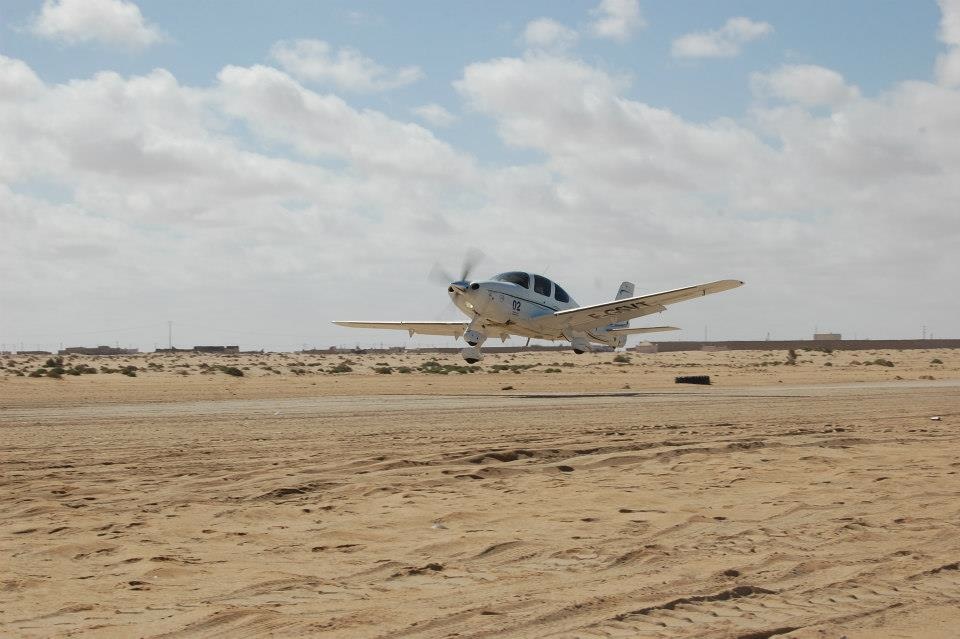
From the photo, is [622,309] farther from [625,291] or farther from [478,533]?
[478,533]

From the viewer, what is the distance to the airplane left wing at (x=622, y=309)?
31294 millimetres

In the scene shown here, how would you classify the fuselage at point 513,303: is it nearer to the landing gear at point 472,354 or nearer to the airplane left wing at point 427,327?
the landing gear at point 472,354

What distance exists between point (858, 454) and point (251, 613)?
9208mm

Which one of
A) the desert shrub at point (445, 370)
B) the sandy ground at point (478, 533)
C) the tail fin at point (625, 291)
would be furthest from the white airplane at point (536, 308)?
the sandy ground at point (478, 533)

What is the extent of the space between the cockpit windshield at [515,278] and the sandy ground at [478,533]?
18.3 m

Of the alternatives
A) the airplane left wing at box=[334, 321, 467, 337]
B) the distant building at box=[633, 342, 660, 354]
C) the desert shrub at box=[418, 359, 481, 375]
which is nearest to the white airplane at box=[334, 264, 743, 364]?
the airplane left wing at box=[334, 321, 467, 337]

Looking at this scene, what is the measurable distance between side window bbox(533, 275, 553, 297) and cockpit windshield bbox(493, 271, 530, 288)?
412mm

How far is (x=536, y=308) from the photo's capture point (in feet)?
109

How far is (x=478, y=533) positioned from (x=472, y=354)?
24.4m

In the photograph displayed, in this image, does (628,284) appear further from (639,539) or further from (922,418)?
(639,539)

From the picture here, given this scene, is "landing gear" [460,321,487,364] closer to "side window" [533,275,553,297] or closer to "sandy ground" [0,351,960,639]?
"side window" [533,275,553,297]

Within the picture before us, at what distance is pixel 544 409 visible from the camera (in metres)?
20.5

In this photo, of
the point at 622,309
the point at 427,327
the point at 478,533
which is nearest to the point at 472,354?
the point at 622,309

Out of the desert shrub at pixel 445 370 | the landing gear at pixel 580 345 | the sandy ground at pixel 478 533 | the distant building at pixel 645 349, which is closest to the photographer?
the sandy ground at pixel 478 533
